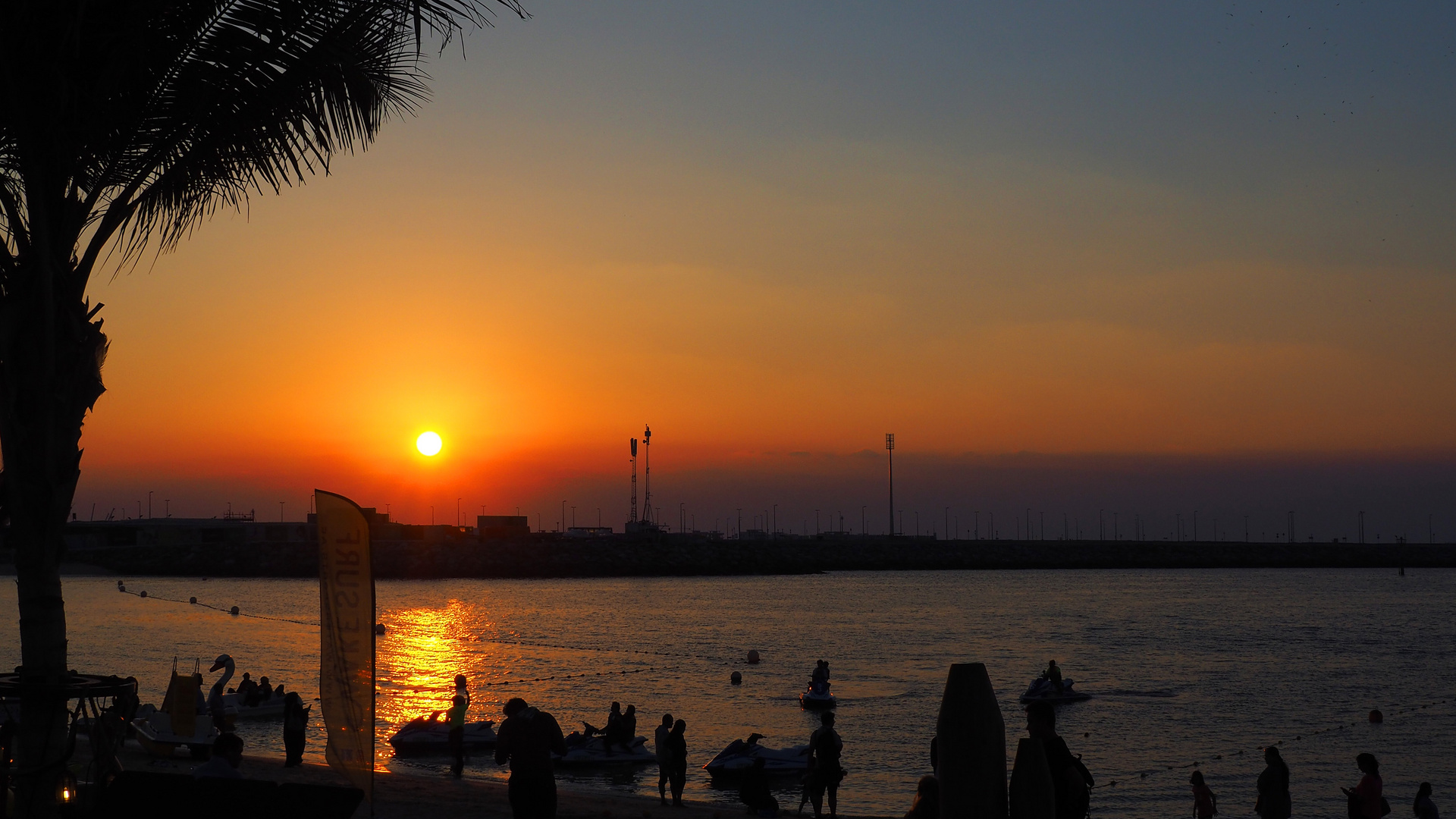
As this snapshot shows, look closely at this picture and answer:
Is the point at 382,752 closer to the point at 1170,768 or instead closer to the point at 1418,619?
the point at 1170,768

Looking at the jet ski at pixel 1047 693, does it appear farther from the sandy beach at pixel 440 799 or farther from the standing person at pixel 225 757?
the standing person at pixel 225 757

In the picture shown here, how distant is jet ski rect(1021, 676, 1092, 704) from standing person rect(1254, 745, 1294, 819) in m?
29.9

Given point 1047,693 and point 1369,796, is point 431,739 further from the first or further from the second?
point 1047,693

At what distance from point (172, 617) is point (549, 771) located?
9802cm

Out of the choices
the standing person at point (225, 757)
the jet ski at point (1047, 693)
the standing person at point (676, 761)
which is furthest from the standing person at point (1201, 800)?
the jet ski at point (1047, 693)

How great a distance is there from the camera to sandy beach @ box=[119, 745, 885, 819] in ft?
58.0

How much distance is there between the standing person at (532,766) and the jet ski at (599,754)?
819 inches

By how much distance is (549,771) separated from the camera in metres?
11.5

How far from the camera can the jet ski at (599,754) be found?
103 ft

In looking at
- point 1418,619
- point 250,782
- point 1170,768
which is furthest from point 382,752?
point 1418,619

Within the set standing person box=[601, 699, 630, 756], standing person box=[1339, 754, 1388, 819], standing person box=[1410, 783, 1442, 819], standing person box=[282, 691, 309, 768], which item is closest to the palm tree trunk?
standing person box=[1339, 754, 1388, 819]

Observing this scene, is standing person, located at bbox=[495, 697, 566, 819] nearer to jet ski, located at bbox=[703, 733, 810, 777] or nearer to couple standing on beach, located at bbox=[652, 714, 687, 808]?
couple standing on beach, located at bbox=[652, 714, 687, 808]

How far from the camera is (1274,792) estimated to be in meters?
19.0

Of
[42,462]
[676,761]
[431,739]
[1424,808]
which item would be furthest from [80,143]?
[431,739]
